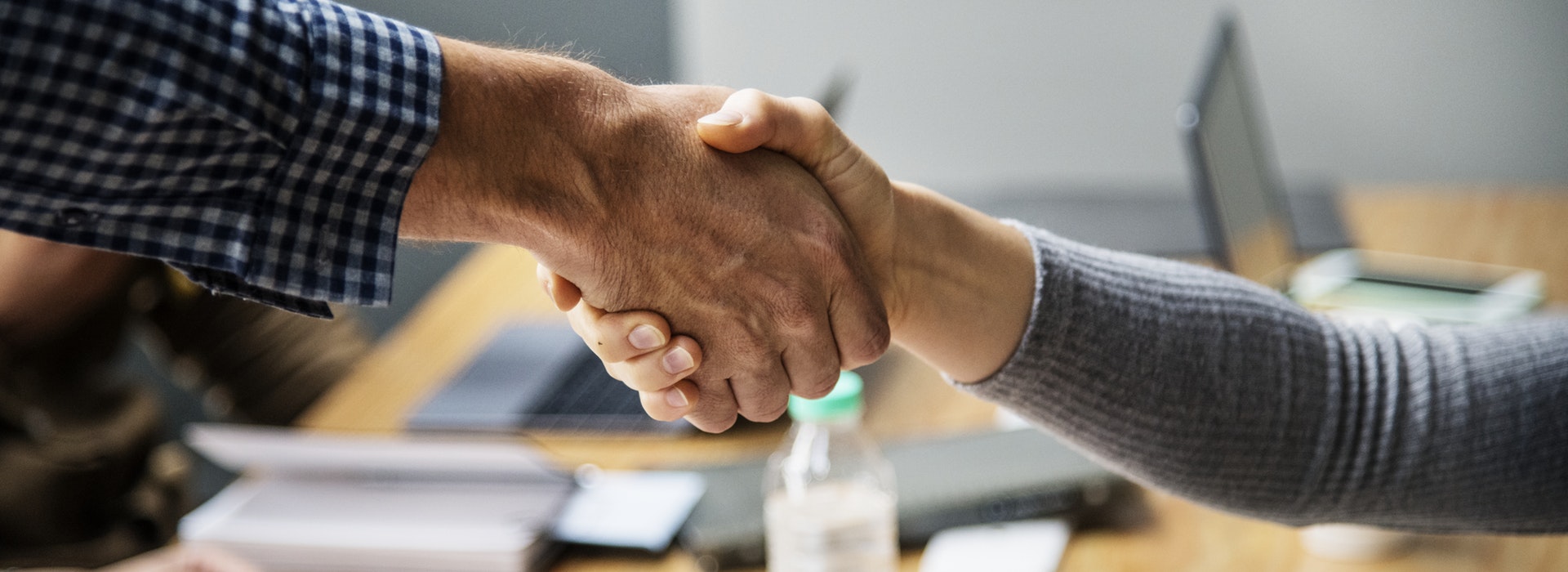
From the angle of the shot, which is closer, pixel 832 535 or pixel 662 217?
pixel 662 217

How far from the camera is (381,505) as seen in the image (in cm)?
117

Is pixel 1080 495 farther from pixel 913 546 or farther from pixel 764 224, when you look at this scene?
pixel 764 224

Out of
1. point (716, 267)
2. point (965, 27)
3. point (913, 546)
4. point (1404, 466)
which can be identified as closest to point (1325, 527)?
point (1404, 466)

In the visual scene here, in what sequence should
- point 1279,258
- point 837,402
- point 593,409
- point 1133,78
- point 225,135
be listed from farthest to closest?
point 1133,78, point 1279,258, point 593,409, point 837,402, point 225,135

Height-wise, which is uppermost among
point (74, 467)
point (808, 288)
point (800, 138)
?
point (800, 138)

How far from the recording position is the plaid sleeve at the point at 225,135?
24.0 inches

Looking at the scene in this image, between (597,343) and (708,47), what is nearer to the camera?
(597,343)

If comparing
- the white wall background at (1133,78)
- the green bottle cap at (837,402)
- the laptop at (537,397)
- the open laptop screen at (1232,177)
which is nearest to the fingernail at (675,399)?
the green bottle cap at (837,402)

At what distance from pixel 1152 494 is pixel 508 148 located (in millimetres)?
724

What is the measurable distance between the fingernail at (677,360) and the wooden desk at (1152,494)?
246mm

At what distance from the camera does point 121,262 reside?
1.92 meters

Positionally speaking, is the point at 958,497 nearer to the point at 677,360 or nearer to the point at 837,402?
the point at 837,402

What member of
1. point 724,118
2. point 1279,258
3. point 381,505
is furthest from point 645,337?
point 1279,258

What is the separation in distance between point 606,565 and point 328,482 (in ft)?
1.09
